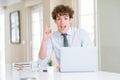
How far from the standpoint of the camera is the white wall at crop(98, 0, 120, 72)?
3738 mm

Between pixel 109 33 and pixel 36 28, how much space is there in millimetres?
3054

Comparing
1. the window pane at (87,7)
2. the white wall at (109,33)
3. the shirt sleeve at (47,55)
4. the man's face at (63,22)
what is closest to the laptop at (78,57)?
the shirt sleeve at (47,55)

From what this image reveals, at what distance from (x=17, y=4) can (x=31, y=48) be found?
1647 mm

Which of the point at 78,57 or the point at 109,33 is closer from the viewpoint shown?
the point at 78,57

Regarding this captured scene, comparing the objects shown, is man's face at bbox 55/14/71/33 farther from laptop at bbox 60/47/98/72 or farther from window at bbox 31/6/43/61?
window at bbox 31/6/43/61

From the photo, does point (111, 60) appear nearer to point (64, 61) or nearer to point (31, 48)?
point (64, 61)

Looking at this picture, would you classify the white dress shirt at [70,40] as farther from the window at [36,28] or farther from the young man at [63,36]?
the window at [36,28]

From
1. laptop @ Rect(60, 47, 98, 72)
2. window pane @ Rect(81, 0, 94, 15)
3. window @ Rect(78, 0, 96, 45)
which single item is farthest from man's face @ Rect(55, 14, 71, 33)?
window pane @ Rect(81, 0, 94, 15)

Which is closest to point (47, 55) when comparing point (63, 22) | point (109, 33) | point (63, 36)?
point (63, 36)

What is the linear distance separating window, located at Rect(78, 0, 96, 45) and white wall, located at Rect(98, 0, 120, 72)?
41 centimetres

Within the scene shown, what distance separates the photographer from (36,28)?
21.5ft

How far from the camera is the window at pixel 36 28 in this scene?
630 centimetres

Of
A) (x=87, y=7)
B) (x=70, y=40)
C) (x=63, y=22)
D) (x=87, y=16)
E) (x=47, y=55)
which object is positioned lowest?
(x=47, y=55)

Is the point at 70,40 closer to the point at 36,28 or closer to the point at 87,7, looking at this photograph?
the point at 87,7
